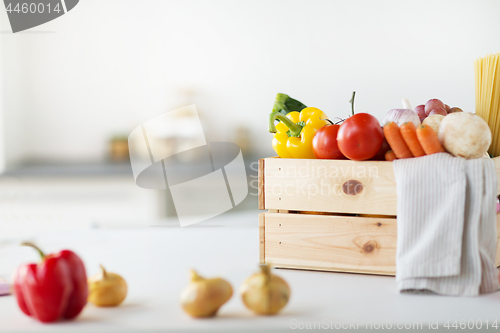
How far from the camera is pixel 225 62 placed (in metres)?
2.31

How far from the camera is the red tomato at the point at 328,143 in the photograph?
93 cm

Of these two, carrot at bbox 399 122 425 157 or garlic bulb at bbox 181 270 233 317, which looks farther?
carrot at bbox 399 122 425 157

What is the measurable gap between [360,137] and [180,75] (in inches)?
66.5

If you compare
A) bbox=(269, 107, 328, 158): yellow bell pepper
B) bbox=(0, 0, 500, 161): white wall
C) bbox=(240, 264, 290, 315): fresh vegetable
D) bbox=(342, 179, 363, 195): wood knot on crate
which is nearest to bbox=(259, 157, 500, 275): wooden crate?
bbox=(342, 179, 363, 195): wood knot on crate

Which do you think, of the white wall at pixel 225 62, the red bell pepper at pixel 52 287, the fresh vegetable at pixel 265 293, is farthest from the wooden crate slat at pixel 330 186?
the white wall at pixel 225 62

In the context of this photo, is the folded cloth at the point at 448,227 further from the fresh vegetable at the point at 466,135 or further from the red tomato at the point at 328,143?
the red tomato at the point at 328,143

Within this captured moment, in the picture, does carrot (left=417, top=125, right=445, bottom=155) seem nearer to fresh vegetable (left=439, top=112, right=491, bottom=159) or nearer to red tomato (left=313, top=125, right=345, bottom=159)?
fresh vegetable (left=439, top=112, right=491, bottom=159)

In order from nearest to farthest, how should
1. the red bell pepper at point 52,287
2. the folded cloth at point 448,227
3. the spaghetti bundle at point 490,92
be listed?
the red bell pepper at point 52,287
the folded cloth at point 448,227
the spaghetti bundle at point 490,92

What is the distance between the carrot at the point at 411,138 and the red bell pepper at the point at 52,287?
0.57m

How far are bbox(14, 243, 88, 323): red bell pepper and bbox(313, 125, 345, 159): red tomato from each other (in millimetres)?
500

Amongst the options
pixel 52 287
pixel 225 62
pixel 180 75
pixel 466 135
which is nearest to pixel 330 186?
pixel 466 135

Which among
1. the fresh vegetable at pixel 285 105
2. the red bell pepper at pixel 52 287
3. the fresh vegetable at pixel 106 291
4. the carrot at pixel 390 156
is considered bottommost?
the fresh vegetable at pixel 106 291

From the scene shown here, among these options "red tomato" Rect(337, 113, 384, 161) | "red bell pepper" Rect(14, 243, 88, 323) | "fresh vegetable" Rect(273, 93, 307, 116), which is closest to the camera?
"red bell pepper" Rect(14, 243, 88, 323)

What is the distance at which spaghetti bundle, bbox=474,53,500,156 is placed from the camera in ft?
3.36
